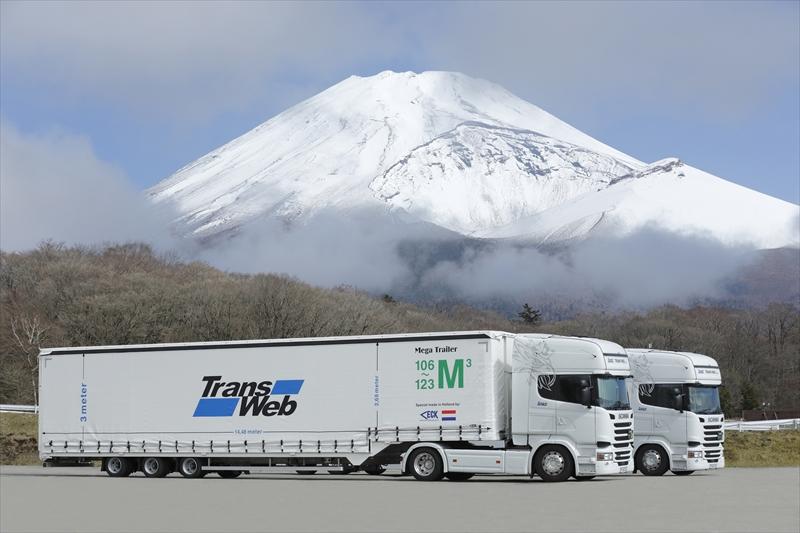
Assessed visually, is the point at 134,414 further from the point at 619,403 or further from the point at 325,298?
the point at 325,298

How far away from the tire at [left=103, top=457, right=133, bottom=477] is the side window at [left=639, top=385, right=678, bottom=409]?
15480 millimetres

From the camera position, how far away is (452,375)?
33250 millimetres

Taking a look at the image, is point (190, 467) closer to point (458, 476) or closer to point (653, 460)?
point (458, 476)

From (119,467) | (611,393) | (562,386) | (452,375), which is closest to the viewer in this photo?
(562,386)

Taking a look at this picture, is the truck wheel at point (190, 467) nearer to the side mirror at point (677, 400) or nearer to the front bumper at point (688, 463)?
the front bumper at point (688, 463)

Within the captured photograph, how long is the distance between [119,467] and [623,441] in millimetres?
14977

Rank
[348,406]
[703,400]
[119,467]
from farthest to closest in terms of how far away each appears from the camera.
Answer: [703,400], [119,467], [348,406]

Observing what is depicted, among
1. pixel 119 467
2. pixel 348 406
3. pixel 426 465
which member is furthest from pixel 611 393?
pixel 119 467

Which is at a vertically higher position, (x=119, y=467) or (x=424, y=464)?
(x=424, y=464)

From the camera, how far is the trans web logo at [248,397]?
35219 millimetres

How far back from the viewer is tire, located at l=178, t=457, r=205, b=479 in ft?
118

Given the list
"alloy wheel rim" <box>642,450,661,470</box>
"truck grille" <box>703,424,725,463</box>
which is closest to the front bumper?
"truck grille" <box>703,424,725,463</box>

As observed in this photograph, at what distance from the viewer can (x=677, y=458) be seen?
36.5 metres

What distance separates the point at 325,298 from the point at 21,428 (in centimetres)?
4469
